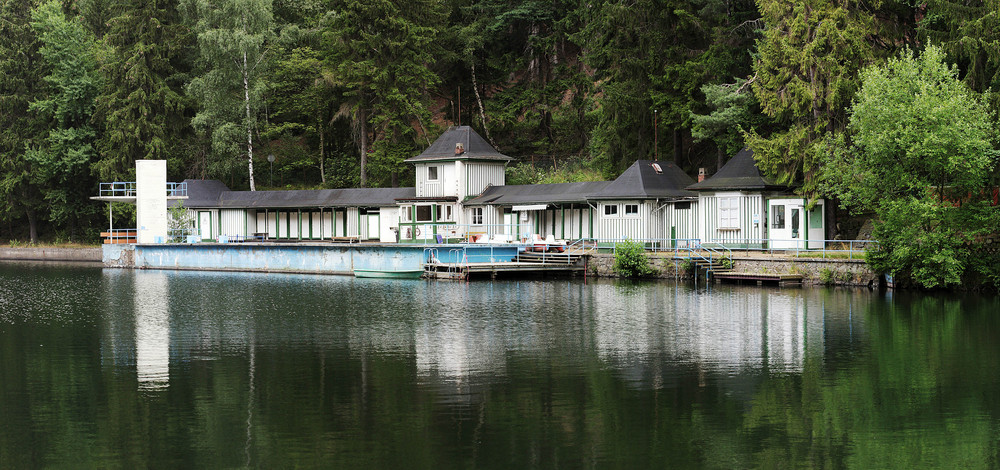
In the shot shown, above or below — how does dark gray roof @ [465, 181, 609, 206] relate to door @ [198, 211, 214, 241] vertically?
above

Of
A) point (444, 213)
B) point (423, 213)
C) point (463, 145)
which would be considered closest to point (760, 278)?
point (444, 213)

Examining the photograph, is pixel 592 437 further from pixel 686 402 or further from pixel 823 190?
pixel 823 190

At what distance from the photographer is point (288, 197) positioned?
184 ft

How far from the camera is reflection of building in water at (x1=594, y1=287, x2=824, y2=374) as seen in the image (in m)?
19.4

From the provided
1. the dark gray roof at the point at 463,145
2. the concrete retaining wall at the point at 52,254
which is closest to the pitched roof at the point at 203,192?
the concrete retaining wall at the point at 52,254

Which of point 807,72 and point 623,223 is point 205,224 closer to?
point 623,223

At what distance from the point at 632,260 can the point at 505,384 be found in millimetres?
23682

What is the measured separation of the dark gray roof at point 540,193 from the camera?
1802 inches

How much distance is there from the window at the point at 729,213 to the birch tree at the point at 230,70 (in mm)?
29660

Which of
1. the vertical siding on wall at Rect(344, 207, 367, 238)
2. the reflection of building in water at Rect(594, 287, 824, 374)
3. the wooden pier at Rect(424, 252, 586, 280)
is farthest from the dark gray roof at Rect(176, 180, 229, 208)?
the reflection of building in water at Rect(594, 287, 824, 374)

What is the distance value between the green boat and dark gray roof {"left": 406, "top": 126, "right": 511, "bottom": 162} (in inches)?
338

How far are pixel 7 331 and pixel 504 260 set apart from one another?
2317 cm

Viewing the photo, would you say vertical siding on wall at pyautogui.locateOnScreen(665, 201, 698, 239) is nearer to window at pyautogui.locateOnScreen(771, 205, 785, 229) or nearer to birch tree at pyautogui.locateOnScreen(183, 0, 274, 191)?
window at pyautogui.locateOnScreen(771, 205, 785, 229)

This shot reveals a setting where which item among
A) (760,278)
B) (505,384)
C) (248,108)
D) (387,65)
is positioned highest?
(387,65)
